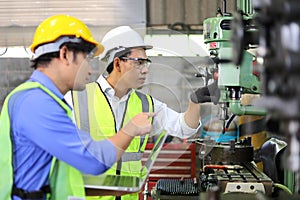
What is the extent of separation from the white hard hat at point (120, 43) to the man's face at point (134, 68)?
24 mm

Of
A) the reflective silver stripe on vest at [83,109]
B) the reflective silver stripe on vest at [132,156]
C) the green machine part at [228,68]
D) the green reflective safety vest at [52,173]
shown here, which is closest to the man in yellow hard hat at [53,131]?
the green reflective safety vest at [52,173]

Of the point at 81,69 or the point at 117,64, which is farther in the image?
the point at 117,64

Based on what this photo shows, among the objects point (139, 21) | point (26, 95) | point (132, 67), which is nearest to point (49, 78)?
point (26, 95)

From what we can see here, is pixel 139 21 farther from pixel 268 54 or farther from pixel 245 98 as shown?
pixel 268 54

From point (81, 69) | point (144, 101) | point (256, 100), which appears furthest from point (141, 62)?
point (256, 100)

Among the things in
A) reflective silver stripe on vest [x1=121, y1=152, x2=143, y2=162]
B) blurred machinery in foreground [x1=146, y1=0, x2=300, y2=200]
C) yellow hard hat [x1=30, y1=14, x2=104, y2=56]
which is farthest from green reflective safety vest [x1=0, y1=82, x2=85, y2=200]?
blurred machinery in foreground [x1=146, y1=0, x2=300, y2=200]

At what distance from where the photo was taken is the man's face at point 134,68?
1.89 m

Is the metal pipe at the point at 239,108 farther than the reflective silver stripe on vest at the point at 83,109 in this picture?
Yes

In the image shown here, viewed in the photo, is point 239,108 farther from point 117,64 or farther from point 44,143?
point 44,143

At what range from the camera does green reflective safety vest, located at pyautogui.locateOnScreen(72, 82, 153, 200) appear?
1.87 metres

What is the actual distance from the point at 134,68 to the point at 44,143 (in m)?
0.50

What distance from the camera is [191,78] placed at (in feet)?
6.02

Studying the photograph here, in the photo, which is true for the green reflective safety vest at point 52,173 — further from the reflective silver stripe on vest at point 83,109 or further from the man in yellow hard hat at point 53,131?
the reflective silver stripe on vest at point 83,109

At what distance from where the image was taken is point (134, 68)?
1.93 meters
